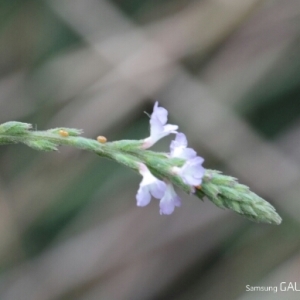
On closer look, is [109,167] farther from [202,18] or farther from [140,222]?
[202,18]

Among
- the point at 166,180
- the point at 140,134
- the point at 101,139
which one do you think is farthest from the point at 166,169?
the point at 140,134

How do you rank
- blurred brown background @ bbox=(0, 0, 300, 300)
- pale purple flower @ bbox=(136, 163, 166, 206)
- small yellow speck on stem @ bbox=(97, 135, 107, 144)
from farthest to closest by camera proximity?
→ blurred brown background @ bbox=(0, 0, 300, 300)
small yellow speck on stem @ bbox=(97, 135, 107, 144)
pale purple flower @ bbox=(136, 163, 166, 206)

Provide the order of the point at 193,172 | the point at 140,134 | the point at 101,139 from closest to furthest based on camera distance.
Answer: the point at 193,172 < the point at 101,139 < the point at 140,134

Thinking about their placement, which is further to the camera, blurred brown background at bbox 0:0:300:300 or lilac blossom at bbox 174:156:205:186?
blurred brown background at bbox 0:0:300:300

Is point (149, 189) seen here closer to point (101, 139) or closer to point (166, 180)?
point (166, 180)

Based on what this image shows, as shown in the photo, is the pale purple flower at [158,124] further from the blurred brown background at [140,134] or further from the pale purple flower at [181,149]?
the blurred brown background at [140,134]

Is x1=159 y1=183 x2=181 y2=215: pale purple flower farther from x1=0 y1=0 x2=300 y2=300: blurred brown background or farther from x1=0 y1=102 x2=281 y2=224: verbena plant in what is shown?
x1=0 y1=0 x2=300 y2=300: blurred brown background

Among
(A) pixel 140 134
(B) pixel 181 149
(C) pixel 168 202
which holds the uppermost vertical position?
(A) pixel 140 134

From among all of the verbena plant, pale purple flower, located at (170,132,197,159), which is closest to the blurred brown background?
the verbena plant
